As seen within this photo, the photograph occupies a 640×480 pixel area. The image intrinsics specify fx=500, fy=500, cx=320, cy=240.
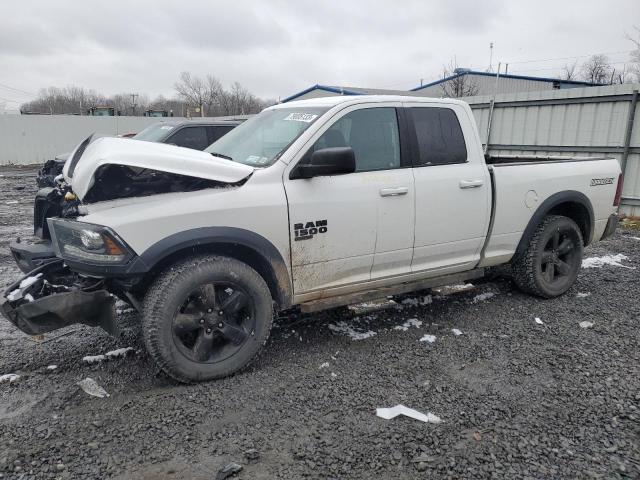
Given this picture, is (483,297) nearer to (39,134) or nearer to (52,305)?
(52,305)

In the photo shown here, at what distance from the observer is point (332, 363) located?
12.3 feet

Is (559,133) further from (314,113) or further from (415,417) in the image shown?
(415,417)

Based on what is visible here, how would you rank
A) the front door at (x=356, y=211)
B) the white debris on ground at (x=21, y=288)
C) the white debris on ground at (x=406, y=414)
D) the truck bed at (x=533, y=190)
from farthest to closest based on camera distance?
1. the truck bed at (x=533, y=190)
2. the front door at (x=356, y=211)
3. the white debris on ground at (x=21, y=288)
4. the white debris on ground at (x=406, y=414)

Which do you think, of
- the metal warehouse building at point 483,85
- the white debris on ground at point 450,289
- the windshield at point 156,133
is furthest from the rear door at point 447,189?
the metal warehouse building at point 483,85

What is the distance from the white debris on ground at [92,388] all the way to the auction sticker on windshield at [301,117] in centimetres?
241

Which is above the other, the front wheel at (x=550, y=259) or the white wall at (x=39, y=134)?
the white wall at (x=39, y=134)

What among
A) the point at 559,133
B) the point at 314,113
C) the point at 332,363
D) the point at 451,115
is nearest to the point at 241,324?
the point at 332,363

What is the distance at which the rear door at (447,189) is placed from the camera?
4176 mm

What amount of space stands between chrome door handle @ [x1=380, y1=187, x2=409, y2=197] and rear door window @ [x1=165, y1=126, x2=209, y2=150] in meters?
5.96

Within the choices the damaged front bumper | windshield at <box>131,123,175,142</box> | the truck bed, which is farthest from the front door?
windshield at <box>131,123,175,142</box>

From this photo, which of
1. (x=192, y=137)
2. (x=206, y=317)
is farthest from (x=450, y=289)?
(x=192, y=137)

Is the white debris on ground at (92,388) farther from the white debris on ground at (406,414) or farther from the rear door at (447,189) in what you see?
the rear door at (447,189)

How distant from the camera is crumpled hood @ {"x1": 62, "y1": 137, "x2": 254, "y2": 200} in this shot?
10.3 feet

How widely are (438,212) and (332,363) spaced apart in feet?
5.05
